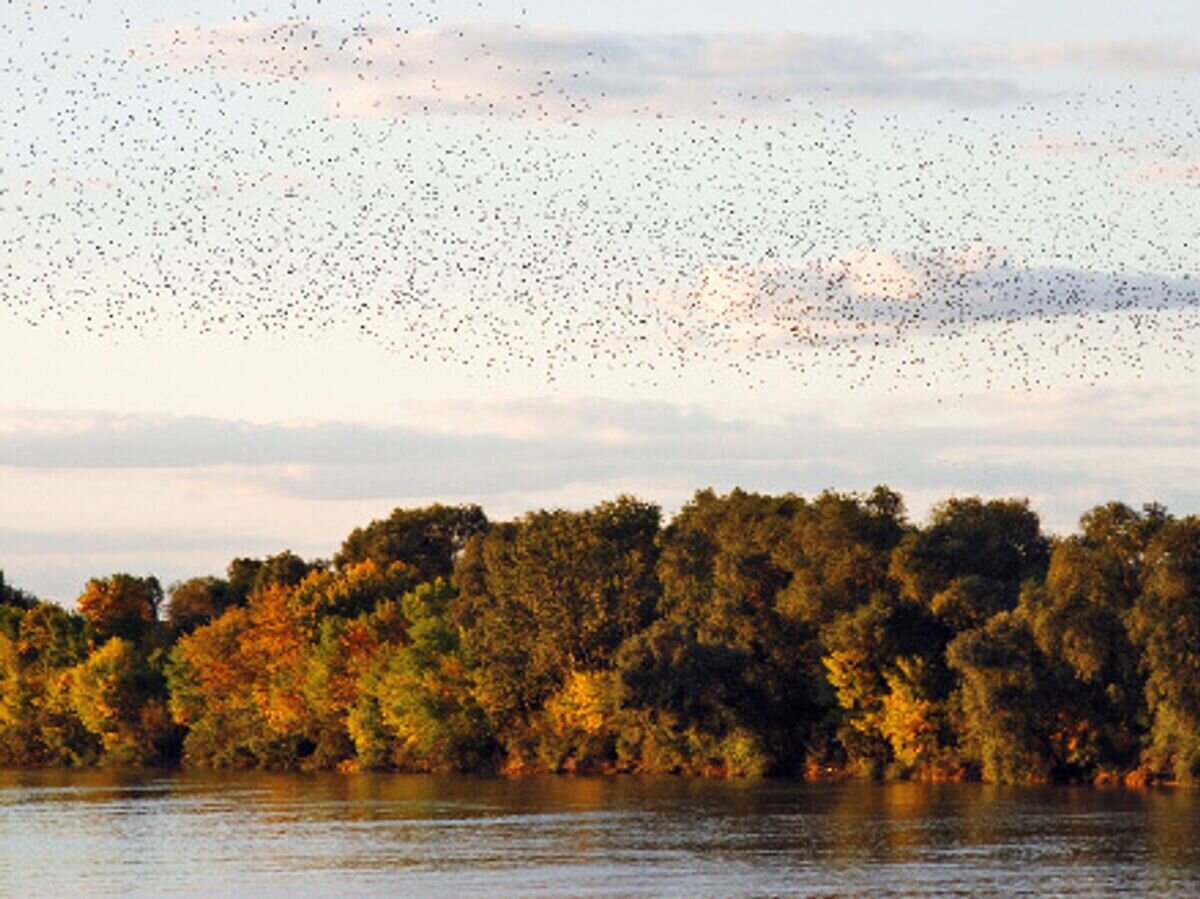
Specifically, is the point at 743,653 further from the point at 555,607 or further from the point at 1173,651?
the point at 1173,651

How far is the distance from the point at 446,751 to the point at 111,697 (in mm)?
42694

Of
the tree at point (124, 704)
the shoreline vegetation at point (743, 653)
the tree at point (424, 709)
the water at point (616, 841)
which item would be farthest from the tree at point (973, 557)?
the tree at point (124, 704)

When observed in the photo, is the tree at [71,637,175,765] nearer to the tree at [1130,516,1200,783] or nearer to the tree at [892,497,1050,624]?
the tree at [892,497,1050,624]

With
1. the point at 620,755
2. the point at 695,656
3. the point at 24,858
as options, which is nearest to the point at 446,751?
the point at 620,755

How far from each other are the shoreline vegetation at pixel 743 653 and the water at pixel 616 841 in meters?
5.40

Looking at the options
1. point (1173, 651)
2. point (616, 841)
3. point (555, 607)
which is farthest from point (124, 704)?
point (616, 841)

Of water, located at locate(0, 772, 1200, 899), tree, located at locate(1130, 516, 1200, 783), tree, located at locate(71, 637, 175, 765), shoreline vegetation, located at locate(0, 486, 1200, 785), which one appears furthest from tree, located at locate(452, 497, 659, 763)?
tree, located at locate(71, 637, 175, 765)

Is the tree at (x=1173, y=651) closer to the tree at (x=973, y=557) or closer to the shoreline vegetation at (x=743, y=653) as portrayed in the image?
the shoreline vegetation at (x=743, y=653)

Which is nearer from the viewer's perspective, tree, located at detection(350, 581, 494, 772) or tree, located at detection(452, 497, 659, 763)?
tree, located at detection(452, 497, 659, 763)

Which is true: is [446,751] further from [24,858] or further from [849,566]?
[24,858]

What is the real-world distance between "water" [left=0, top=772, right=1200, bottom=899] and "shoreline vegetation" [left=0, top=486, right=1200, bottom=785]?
5404 millimetres

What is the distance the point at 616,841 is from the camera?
296 ft

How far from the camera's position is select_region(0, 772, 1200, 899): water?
74812 millimetres

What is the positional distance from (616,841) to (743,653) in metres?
44.3
